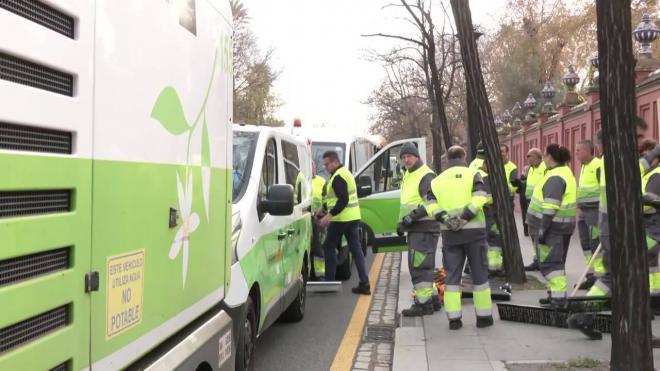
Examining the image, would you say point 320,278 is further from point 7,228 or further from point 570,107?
point 570,107

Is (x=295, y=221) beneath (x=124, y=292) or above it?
above

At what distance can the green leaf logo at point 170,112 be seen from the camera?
8.43 feet

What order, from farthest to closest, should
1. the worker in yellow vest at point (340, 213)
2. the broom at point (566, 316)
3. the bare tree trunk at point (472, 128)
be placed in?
1. the bare tree trunk at point (472, 128)
2. the worker in yellow vest at point (340, 213)
3. the broom at point (566, 316)

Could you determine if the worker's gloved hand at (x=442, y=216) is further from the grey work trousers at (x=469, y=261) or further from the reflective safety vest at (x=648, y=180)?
the reflective safety vest at (x=648, y=180)

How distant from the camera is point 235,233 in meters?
4.69

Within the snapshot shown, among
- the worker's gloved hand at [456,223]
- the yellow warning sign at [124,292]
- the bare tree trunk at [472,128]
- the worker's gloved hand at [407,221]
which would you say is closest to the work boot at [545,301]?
the worker's gloved hand at [456,223]

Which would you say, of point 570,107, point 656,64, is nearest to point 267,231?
point 656,64

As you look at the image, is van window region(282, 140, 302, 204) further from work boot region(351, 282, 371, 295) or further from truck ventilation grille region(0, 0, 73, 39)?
truck ventilation grille region(0, 0, 73, 39)

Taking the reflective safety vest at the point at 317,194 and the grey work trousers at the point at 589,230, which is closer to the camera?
the grey work trousers at the point at 589,230

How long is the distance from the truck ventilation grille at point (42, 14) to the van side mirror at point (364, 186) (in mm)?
9296

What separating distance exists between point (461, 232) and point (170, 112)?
15.0 ft

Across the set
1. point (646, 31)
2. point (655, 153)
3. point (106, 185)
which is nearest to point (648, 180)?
point (655, 153)

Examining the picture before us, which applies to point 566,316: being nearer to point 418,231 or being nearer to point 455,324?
point 455,324

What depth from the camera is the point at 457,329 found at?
6793 millimetres
